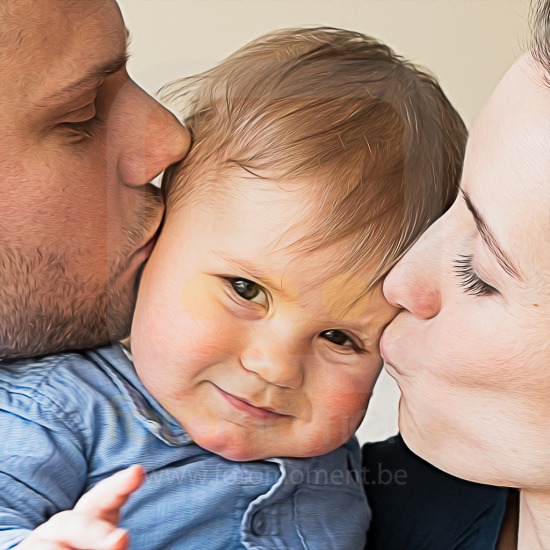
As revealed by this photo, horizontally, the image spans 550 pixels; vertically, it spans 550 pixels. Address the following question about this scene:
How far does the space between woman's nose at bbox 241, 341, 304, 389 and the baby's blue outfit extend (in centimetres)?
7

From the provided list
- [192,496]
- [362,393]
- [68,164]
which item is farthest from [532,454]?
[68,164]

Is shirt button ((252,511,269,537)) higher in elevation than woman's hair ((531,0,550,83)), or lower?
lower

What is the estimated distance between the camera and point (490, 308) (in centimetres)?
58

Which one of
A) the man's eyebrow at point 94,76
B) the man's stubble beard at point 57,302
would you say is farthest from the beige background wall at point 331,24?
the man's stubble beard at point 57,302

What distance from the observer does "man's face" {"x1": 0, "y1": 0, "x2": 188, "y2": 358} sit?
61 cm

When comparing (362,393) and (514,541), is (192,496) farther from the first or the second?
(514,541)

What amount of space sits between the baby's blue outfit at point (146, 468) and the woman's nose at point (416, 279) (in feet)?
0.44

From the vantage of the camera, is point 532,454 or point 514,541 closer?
Answer: point 532,454

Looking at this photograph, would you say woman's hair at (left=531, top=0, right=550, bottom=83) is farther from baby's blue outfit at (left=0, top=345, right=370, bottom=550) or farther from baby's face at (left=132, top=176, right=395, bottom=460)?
baby's blue outfit at (left=0, top=345, right=370, bottom=550)

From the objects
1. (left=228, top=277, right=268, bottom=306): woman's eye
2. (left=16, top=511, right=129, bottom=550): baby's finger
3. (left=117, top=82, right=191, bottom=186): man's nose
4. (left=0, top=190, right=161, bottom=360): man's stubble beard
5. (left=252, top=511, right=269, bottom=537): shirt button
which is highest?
(left=117, top=82, right=191, bottom=186): man's nose

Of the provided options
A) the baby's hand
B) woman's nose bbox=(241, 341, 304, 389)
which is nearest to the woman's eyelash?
woman's nose bbox=(241, 341, 304, 389)

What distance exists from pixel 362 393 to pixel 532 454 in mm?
116

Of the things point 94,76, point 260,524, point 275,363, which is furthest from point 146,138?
point 260,524

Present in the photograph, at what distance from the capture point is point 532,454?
597 millimetres
